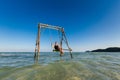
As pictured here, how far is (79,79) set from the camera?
675 centimetres

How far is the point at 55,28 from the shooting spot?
19047mm

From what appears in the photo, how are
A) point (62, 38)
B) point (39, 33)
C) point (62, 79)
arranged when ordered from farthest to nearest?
→ point (62, 38) → point (39, 33) → point (62, 79)

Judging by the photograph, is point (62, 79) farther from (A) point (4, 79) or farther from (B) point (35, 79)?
(A) point (4, 79)

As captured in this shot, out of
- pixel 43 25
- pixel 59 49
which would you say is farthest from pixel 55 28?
pixel 59 49

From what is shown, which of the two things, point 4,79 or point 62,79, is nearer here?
point 62,79

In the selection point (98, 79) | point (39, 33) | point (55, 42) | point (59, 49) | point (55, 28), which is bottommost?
point (98, 79)

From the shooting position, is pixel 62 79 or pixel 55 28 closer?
pixel 62 79

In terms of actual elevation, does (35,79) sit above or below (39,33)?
below

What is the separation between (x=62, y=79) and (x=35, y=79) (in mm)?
1682

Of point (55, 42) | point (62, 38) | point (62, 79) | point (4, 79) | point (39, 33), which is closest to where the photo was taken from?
point (62, 79)

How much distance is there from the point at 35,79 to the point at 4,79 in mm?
1994

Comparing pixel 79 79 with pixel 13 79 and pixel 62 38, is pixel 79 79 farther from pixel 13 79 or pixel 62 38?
pixel 62 38

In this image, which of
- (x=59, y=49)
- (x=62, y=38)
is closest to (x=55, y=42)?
(x=59, y=49)

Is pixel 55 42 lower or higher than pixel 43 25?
lower
